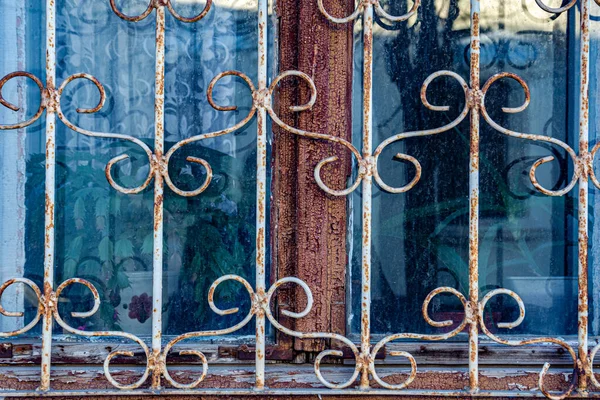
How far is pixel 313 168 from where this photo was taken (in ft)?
4.34

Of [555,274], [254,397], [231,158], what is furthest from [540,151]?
[254,397]

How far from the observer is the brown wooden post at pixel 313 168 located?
1320 millimetres

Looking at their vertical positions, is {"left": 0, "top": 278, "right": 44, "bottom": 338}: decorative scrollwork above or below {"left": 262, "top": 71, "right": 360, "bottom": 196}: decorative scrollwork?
below

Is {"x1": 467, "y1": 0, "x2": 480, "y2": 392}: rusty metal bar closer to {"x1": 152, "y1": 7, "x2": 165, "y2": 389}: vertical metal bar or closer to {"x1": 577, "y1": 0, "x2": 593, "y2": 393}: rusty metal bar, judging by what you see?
{"x1": 577, "y1": 0, "x2": 593, "y2": 393}: rusty metal bar

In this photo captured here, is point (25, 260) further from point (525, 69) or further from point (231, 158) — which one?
point (525, 69)

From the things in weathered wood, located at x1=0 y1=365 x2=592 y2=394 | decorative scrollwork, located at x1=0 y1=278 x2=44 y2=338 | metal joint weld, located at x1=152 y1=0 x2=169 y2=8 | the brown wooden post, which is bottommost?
weathered wood, located at x1=0 y1=365 x2=592 y2=394

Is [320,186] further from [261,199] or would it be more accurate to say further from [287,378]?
[287,378]

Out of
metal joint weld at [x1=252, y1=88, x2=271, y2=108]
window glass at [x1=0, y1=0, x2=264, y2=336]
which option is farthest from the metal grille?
window glass at [x1=0, y1=0, x2=264, y2=336]

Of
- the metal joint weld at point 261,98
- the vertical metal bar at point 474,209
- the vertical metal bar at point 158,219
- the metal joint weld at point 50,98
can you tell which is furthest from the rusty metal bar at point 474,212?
the metal joint weld at point 50,98

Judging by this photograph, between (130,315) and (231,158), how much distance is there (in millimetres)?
446

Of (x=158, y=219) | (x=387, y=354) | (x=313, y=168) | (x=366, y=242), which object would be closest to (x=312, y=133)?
(x=313, y=168)

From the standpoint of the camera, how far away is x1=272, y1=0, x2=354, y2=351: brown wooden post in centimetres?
132

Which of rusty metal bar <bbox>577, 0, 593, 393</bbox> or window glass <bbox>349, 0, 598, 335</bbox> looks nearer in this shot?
rusty metal bar <bbox>577, 0, 593, 393</bbox>

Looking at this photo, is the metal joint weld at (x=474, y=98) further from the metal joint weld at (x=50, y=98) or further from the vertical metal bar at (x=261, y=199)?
A: the metal joint weld at (x=50, y=98)
